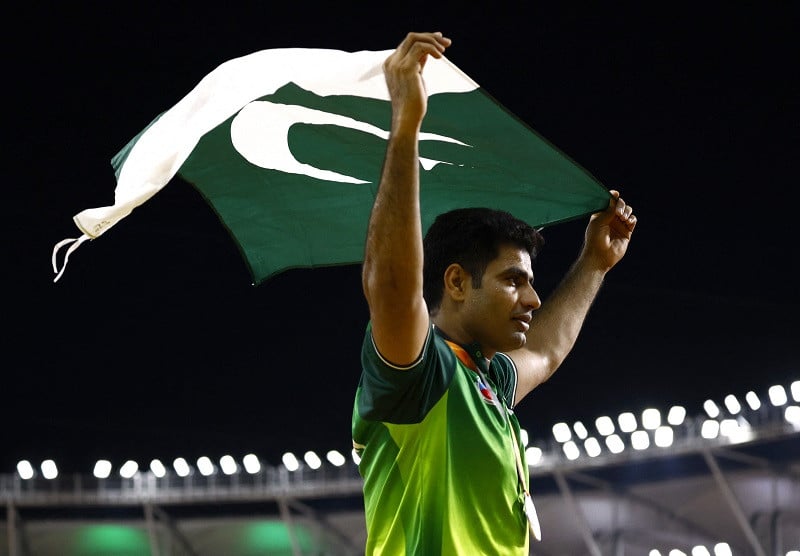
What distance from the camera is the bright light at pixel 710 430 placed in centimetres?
2364

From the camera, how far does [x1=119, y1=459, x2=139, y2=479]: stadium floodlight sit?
29125mm

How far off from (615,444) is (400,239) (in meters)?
23.3

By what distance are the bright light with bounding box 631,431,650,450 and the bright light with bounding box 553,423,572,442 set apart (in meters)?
1.35

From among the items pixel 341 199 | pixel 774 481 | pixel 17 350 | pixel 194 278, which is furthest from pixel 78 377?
pixel 341 199

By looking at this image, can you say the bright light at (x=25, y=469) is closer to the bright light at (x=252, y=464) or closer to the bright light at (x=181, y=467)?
the bright light at (x=181, y=467)

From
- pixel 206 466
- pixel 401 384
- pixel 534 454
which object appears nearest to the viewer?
pixel 401 384

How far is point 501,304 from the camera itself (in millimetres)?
3320

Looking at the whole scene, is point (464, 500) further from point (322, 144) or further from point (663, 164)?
point (663, 164)

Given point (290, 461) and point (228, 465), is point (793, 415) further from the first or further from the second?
point (228, 465)

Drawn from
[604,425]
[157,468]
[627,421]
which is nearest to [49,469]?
[157,468]

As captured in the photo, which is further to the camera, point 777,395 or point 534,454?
point 534,454

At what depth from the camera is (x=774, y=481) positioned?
75.7ft

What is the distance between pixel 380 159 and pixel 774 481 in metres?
20.8

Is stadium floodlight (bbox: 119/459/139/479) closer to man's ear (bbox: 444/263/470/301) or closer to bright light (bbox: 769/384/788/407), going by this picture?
bright light (bbox: 769/384/788/407)
